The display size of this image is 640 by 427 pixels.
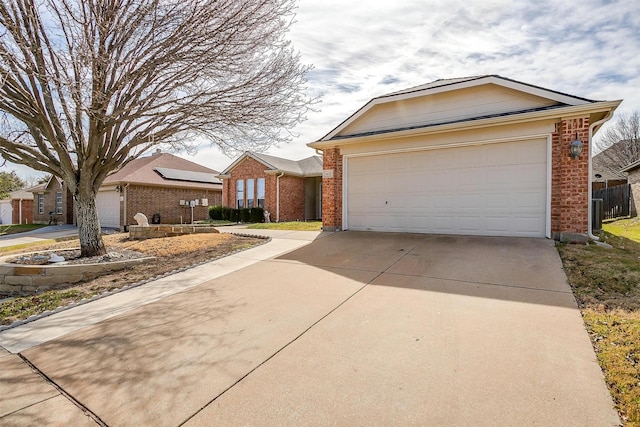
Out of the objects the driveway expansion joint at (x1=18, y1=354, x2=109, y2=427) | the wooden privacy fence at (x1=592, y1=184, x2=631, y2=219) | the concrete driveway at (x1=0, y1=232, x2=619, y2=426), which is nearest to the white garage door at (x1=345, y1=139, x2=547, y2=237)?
the concrete driveway at (x1=0, y1=232, x2=619, y2=426)

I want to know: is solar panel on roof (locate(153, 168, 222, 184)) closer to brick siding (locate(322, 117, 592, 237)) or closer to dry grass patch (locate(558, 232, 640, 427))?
brick siding (locate(322, 117, 592, 237))

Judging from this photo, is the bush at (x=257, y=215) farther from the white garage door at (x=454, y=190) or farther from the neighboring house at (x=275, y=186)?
the white garage door at (x=454, y=190)

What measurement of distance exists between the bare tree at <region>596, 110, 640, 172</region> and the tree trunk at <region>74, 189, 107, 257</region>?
3616cm

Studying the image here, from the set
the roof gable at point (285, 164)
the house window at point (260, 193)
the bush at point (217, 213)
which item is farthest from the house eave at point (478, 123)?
the bush at point (217, 213)

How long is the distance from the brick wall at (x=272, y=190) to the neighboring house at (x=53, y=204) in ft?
37.9

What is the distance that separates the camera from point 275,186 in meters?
19.6

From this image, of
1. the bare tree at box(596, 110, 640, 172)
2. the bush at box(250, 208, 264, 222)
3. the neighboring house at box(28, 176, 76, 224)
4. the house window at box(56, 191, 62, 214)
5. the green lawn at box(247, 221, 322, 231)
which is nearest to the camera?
the green lawn at box(247, 221, 322, 231)

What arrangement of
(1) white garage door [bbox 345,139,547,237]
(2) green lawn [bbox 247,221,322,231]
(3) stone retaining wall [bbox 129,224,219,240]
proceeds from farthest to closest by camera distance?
1. (2) green lawn [bbox 247,221,322,231]
2. (3) stone retaining wall [bbox 129,224,219,240]
3. (1) white garage door [bbox 345,139,547,237]

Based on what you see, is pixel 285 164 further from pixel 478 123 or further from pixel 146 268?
pixel 146 268

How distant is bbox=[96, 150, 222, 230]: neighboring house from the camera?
1905 centimetres

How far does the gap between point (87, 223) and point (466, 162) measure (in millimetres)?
9488

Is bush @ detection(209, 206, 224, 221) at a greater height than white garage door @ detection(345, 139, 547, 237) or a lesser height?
lesser

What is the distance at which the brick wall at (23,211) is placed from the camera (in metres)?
30.0

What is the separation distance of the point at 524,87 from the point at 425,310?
22.2 feet
